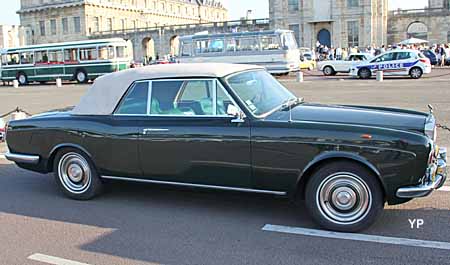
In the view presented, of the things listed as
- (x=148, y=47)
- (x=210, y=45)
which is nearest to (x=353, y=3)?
(x=210, y=45)

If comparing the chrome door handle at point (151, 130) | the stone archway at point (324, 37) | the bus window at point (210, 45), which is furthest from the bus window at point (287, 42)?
the stone archway at point (324, 37)

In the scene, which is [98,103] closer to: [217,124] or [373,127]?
[217,124]

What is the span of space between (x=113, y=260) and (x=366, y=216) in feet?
7.62

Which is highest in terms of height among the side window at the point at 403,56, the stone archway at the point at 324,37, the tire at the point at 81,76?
the stone archway at the point at 324,37

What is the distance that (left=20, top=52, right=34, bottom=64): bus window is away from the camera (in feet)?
123

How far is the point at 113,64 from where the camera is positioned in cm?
3566

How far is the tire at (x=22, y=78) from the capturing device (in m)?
37.8

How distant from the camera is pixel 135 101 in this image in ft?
19.2

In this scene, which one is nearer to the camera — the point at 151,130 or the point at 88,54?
the point at 151,130

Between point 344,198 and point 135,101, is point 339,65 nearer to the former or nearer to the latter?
point 135,101

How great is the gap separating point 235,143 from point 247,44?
28.7 meters

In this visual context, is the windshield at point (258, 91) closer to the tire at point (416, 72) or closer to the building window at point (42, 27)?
the tire at point (416, 72)

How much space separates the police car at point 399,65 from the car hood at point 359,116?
22.0 m

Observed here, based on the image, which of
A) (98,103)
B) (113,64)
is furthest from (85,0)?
(98,103)
